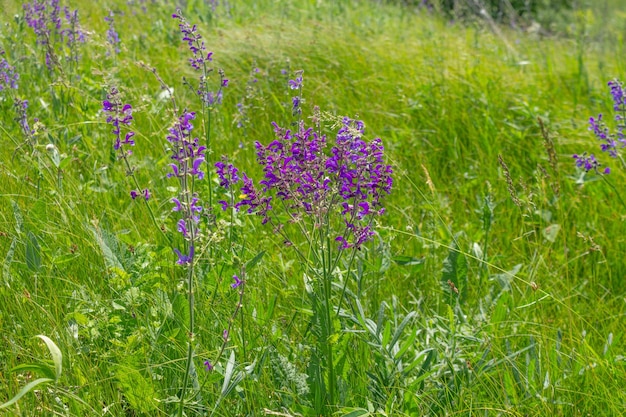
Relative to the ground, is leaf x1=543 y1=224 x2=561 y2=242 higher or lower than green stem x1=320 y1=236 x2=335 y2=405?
lower

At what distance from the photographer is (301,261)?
2.16 metres

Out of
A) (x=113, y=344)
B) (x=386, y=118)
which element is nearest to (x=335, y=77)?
(x=386, y=118)

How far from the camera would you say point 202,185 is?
2.71 meters

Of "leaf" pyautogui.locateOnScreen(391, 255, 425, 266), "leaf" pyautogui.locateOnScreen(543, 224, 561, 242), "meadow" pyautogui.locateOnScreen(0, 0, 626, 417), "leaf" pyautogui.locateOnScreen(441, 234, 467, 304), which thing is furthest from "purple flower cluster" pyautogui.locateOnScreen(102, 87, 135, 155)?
"leaf" pyautogui.locateOnScreen(543, 224, 561, 242)

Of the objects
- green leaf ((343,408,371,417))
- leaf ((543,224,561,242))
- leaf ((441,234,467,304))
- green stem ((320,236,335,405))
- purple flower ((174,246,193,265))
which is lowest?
leaf ((543,224,561,242))

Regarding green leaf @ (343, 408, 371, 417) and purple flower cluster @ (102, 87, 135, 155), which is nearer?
green leaf @ (343, 408, 371, 417)

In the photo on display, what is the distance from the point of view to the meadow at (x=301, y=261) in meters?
1.91

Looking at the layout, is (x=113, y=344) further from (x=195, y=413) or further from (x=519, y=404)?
(x=519, y=404)

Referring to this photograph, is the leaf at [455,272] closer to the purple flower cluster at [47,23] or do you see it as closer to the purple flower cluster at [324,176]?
the purple flower cluster at [324,176]

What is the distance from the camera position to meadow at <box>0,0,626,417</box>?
1.91 meters

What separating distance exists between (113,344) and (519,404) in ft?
3.50

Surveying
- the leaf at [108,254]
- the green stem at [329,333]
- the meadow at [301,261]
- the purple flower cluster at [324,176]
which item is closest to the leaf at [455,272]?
the meadow at [301,261]

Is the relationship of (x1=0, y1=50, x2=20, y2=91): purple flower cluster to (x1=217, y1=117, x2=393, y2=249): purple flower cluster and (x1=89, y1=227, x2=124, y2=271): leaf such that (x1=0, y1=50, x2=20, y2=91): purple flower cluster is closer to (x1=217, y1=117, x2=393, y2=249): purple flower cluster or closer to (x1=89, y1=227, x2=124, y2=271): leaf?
(x1=89, y1=227, x2=124, y2=271): leaf

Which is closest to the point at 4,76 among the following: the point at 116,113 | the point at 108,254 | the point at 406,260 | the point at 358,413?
the point at 116,113
